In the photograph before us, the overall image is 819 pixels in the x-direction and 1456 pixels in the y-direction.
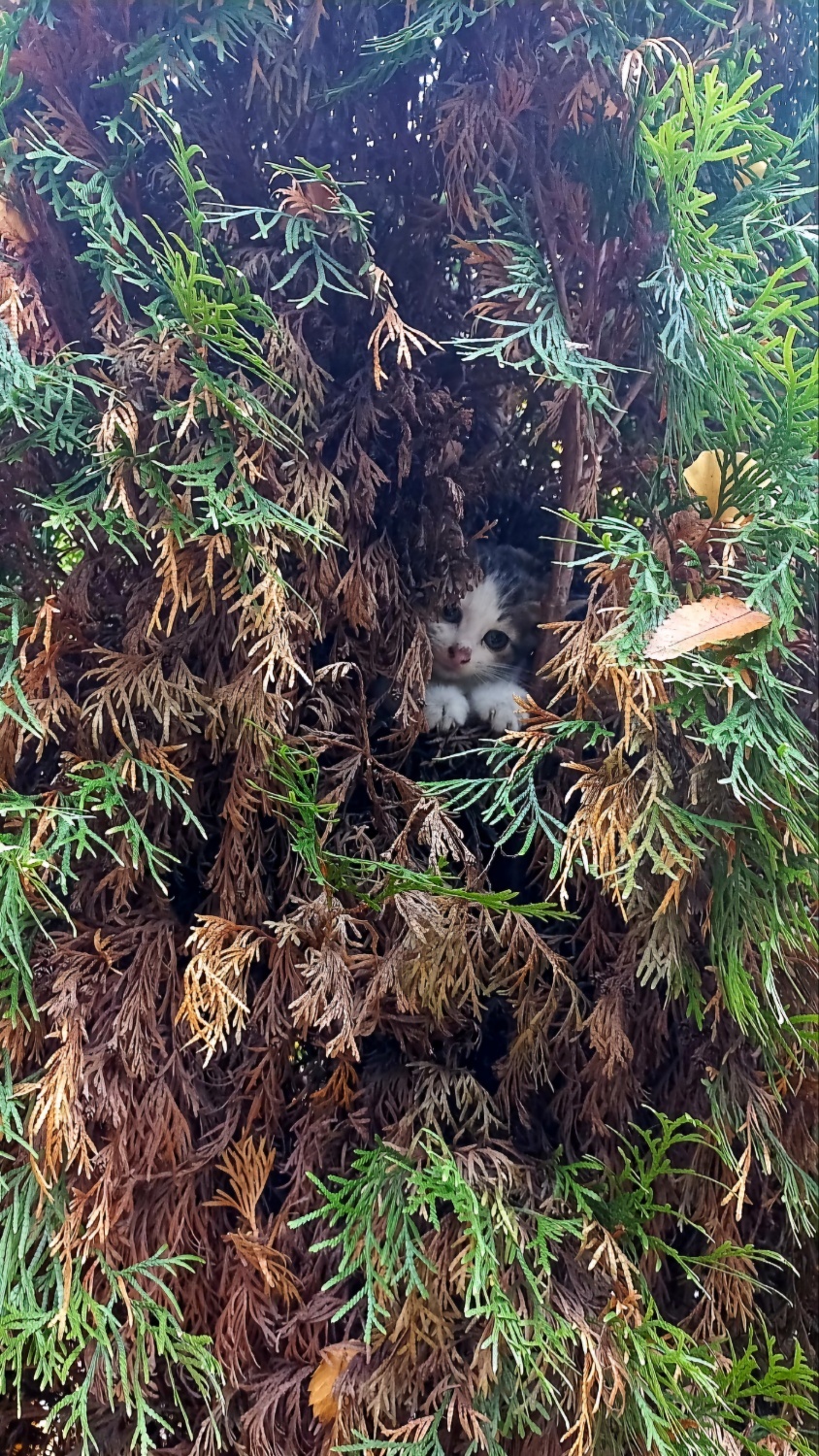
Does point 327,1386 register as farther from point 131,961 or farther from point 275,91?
point 275,91

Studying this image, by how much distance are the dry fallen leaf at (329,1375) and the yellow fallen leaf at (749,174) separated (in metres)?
1.14

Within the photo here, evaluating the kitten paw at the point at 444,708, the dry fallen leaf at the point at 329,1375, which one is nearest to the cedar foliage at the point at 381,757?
the dry fallen leaf at the point at 329,1375

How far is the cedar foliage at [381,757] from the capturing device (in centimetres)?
73

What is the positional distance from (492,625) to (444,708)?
0.14m

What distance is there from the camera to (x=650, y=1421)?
0.70 m

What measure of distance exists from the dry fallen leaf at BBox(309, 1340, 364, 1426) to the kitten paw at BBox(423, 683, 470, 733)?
594mm

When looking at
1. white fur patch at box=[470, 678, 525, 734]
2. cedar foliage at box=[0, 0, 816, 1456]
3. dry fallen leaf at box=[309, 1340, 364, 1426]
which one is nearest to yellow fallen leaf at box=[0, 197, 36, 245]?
cedar foliage at box=[0, 0, 816, 1456]

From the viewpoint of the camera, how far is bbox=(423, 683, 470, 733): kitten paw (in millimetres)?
997

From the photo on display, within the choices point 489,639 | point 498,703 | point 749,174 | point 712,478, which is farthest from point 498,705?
point 749,174

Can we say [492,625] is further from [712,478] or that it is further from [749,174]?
[749,174]

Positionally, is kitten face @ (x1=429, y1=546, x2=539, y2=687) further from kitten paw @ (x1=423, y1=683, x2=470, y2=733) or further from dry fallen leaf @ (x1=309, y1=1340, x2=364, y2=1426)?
dry fallen leaf @ (x1=309, y1=1340, x2=364, y2=1426)

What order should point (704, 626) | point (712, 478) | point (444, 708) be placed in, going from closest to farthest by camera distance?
point (704, 626) → point (712, 478) → point (444, 708)

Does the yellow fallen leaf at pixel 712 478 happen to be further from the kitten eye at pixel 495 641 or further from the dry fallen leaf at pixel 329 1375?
the dry fallen leaf at pixel 329 1375

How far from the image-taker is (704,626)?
2.30 feet
